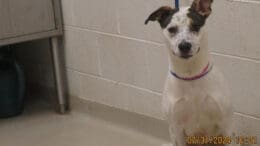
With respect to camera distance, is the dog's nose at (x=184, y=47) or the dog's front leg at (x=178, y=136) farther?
the dog's front leg at (x=178, y=136)

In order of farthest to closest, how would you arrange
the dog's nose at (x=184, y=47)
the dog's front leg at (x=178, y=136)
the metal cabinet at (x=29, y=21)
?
the metal cabinet at (x=29, y=21) < the dog's front leg at (x=178, y=136) < the dog's nose at (x=184, y=47)

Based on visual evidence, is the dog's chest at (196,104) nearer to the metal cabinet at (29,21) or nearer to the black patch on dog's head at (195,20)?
the black patch on dog's head at (195,20)

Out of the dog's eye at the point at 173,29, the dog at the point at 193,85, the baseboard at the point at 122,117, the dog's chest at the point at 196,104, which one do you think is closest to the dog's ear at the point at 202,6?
the dog at the point at 193,85

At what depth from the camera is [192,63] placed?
7.04 ft

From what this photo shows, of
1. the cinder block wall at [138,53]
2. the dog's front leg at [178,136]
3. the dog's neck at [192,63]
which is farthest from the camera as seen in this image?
the cinder block wall at [138,53]

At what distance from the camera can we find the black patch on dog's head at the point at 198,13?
6.77 feet

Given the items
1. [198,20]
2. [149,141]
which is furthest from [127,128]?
[198,20]

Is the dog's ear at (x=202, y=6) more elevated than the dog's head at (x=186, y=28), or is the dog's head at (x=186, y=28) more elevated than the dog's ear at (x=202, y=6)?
the dog's ear at (x=202, y=6)

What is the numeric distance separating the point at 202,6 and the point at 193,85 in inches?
12.0

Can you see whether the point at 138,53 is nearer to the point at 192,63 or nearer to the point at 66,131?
the point at 66,131

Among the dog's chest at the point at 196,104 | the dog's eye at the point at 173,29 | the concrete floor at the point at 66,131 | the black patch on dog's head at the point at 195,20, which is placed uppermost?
the black patch on dog's head at the point at 195,20

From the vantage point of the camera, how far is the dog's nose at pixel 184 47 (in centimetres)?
202

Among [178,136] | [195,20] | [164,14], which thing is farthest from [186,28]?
[178,136]

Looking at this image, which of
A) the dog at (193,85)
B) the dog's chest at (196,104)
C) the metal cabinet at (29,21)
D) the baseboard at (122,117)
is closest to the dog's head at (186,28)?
the dog at (193,85)
